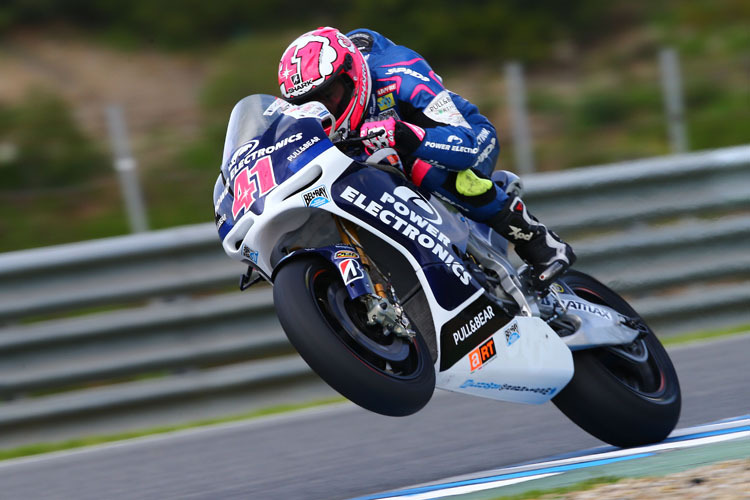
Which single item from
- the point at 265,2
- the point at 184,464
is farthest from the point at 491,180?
the point at 265,2

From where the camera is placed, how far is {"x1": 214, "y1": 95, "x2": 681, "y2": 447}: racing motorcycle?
3367mm

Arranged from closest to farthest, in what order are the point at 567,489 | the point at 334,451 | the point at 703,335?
the point at 567,489, the point at 334,451, the point at 703,335

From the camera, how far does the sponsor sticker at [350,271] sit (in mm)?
3385

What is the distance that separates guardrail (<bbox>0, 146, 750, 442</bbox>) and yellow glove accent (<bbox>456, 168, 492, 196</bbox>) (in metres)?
2.41

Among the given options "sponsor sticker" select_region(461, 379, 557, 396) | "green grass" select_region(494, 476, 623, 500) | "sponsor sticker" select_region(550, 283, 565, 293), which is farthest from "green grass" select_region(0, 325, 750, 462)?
"green grass" select_region(494, 476, 623, 500)

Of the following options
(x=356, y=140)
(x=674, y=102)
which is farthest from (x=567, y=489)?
(x=674, y=102)

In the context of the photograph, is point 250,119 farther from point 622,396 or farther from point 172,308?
point 172,308

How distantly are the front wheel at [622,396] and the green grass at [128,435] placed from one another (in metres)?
2.08

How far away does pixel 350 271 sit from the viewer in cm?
340

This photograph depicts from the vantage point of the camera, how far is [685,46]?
19719 mm

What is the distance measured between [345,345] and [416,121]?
0.96m

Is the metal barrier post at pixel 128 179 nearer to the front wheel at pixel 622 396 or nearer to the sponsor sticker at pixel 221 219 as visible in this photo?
the sponsor sticker at pixel 221 219

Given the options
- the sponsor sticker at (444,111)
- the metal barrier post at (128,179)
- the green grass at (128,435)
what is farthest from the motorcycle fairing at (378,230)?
the metal barrier post at (128,179)

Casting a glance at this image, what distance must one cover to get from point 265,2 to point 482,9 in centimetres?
593
